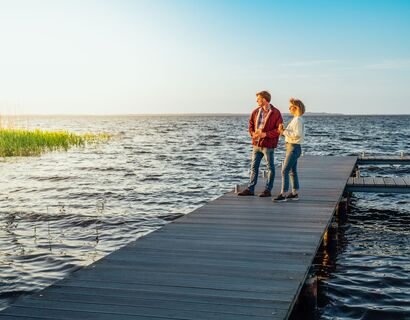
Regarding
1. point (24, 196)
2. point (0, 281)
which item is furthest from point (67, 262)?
point (24, 196)

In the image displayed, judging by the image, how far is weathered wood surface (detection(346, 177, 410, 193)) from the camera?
42.2 ft

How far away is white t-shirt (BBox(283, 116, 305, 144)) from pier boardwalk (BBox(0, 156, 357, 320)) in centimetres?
144

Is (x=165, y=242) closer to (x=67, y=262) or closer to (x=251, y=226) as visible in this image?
(x=251, y=226)

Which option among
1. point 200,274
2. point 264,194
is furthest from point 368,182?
point 200,274

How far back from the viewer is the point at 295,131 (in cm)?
951

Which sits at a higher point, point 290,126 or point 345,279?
point 290,126

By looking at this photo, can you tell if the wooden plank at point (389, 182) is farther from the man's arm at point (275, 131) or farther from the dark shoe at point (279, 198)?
the man's arm at point (275, 131)

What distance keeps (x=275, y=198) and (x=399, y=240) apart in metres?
3.20

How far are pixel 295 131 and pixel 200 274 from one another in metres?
4.67

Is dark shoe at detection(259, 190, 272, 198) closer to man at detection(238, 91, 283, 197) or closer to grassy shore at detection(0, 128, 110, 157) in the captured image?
man at detection(238, 91, 283, 197)

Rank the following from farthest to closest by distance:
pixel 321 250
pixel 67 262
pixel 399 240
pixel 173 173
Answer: pixel 173 173 < pixel 399 240 < pixel 321 250 < pixel 67 262

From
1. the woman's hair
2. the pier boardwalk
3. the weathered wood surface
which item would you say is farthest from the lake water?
the woman's hair

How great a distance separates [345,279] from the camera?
8.41 m

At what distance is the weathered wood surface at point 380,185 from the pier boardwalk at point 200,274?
427 cm
